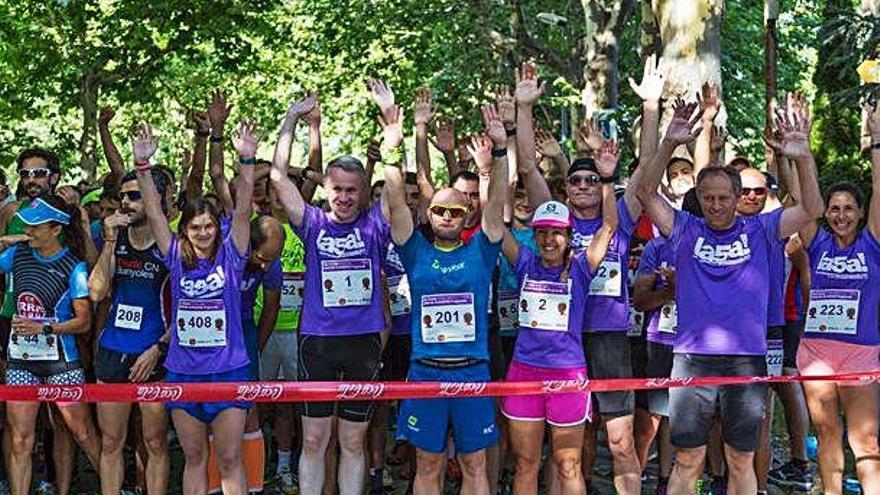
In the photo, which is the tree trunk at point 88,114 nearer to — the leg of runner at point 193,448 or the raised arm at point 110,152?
the raised arm at point 110,152

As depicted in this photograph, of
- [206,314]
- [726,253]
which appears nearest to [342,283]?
[206,314]

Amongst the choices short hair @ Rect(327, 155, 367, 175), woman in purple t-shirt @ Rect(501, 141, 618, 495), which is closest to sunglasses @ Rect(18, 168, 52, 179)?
short hair @ Rect(327, 155, 367, 175)

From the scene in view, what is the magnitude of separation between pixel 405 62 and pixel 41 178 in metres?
17.1

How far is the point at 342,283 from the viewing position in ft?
23.0

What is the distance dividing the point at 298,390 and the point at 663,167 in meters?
2.28

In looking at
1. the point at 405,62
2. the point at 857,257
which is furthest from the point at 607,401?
the point at 405,62

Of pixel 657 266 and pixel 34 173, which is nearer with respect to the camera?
pixel 657 266

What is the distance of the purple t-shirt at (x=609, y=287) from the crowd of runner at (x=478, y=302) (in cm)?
1

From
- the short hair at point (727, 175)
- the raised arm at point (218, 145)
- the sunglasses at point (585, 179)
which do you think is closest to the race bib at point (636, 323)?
the sunglasses at point (585, 179)

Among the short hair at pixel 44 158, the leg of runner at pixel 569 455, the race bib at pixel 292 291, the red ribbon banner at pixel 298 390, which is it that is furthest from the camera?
the race bib at pixel 292 291

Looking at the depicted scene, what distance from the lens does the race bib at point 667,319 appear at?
7.51m

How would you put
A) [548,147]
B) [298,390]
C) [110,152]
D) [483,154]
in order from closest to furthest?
1. [298,390]
2. [483,154]
3. [548,147]
4. [110,152]

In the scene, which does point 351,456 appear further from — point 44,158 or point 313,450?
point 44,158

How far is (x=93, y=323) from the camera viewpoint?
7.84 m
